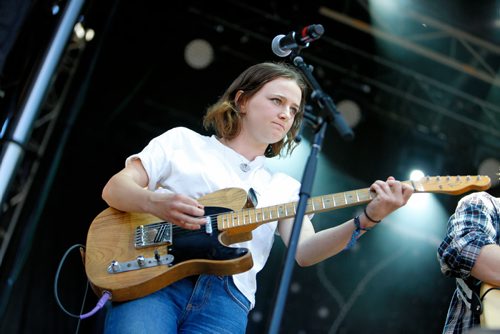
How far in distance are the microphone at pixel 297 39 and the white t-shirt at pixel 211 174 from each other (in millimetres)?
572

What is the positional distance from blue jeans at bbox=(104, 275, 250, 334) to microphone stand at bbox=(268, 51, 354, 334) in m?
0.65

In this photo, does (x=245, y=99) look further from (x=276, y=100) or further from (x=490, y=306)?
(x=490, y=306)

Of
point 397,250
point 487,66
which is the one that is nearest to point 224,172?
point 487,66

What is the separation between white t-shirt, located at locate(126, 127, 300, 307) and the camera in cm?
272

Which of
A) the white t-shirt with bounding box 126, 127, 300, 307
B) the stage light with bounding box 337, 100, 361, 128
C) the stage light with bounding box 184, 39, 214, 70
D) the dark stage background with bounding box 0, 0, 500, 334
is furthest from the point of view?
the stage light with bounding box 337, 100, 361, 128

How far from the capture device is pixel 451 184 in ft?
8.10

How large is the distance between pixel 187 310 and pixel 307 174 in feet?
2.63

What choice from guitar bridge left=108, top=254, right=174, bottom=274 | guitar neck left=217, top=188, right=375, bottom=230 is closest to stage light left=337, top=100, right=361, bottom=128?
guitar neck left=217, top=188, right=375, bottom=230

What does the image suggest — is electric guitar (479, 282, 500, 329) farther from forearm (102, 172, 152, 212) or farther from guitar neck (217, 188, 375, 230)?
forearm (102, 172, 152, 212)

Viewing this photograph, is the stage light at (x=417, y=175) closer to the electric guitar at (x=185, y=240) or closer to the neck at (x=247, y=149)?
the electric guitar at (x=185, y=240)

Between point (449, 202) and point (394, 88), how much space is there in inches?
67.4

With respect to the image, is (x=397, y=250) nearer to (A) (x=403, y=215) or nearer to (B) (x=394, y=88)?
(A) (x=403, y=215)

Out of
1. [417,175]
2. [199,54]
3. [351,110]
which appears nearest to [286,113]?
[417,175]

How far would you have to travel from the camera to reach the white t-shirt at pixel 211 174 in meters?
2.72
